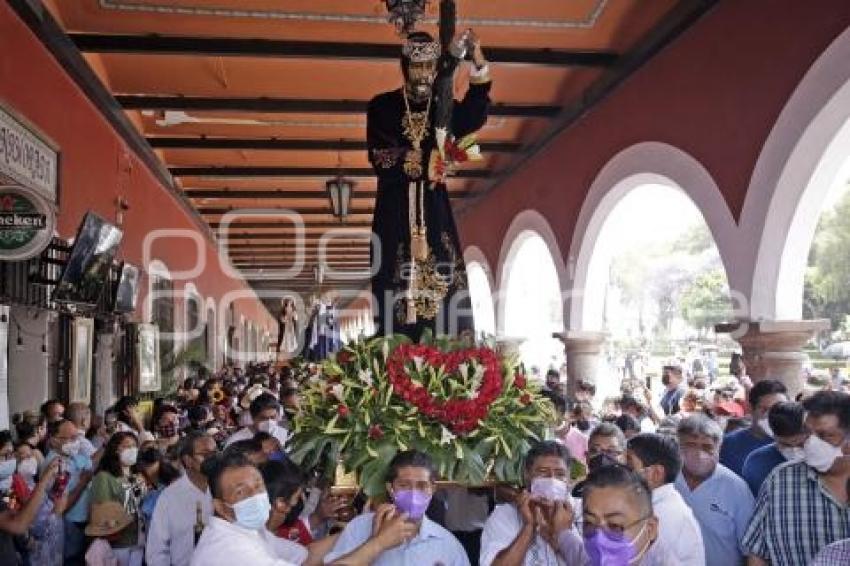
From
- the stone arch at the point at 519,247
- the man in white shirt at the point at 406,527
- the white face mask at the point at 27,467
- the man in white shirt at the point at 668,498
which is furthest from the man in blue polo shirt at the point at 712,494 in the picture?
the stone arch at the point at 519,247

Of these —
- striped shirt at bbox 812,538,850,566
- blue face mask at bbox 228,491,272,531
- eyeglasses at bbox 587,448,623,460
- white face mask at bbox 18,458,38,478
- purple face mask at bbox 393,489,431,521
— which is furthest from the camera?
white face mask at bbox 18,458,38,478

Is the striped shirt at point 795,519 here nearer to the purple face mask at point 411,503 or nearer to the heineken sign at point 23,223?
the purple face mask at point 411,503

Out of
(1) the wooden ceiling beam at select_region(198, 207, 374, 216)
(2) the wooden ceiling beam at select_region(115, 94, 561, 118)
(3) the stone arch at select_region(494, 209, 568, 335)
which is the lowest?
(3) the stone arch at select_region(494, 209, 568, 335)

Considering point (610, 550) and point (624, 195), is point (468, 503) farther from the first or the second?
point (624, 195)

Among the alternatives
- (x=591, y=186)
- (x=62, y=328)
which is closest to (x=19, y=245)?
(x=62, y=328)

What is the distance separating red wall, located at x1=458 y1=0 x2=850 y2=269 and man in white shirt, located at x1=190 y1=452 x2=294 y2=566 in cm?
440

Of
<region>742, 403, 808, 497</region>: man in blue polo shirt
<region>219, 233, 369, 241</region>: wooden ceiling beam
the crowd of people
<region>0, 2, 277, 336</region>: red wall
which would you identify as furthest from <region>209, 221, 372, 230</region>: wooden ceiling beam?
<region>742, 403, 808, 497</region>: man in blue polo shirt

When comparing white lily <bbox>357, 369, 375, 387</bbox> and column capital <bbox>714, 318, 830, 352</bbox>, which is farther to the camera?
column capital <bbox>714, 318, 830, 352</bbox>

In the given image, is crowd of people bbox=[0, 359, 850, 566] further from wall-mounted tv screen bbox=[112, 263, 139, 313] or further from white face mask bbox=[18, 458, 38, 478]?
wall-mounted tv screen bbox=[112, 263, 139, 313]

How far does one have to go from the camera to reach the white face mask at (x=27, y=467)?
196 inches

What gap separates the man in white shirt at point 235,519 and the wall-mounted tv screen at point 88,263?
4905mm

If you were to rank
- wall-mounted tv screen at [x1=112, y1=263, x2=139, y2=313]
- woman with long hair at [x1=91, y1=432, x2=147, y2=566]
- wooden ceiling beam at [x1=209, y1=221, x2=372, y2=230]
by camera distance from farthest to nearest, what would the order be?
wooden ceiling beam at [x1=209, y1=221, x2=372, y2=230]
wall-mounted tv screen at [x1=112, y1=263, x2=139, y2=313]
woman with long hair at [x1=91, y1=432, x2=147, y2=566]

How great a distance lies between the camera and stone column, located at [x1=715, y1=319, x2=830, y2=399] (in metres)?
6.30

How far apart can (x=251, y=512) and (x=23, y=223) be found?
12.3 feet
